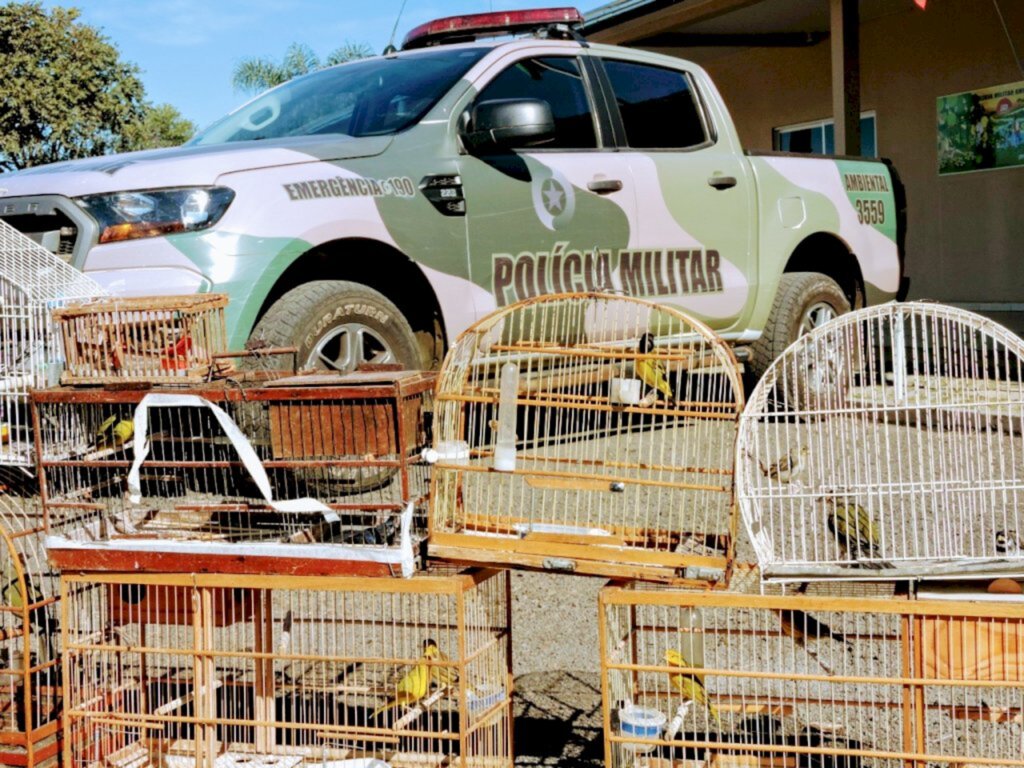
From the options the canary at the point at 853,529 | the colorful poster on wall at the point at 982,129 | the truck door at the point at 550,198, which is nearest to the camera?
the canary at the point at 853,529

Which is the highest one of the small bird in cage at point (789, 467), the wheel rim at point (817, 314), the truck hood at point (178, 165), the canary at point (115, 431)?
the truck hood at point (178, 165)

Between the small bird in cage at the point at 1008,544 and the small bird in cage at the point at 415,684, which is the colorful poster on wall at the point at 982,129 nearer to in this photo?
the small bird in cage at the point at 1008,544

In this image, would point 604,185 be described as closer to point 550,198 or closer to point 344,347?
point 550,198

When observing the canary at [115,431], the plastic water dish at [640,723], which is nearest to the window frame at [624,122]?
the canary at [115,431]

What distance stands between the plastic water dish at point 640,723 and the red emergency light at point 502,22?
180 inches

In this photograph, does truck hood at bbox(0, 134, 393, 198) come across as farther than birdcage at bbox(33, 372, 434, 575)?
Yes

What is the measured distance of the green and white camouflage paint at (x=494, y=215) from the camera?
4816mm

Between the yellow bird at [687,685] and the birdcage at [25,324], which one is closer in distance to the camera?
the yellow bird at [687,685]

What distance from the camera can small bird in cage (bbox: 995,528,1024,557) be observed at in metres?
3.12

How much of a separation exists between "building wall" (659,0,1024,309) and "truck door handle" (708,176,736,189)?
16.9 ft

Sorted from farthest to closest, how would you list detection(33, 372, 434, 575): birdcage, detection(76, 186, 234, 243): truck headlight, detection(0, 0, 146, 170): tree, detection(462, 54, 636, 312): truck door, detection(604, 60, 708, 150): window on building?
detection(0, 0, 146, 170): tree
detection(604, 60, 708, 150): window on building
detection(462, 54, 636, 312): truck door
detection(76, 186, 234, 243): truck headlight
detection(33, 372, 434, 575): birdcage

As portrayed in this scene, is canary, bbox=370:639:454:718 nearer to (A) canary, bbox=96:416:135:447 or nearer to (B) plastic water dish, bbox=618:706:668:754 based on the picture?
(B) plastic water dish, bbox=618:706:668:754

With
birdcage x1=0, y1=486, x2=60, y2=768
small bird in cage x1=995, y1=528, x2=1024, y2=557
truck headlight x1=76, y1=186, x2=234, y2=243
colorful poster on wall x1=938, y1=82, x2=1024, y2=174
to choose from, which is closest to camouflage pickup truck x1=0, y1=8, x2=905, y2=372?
truck headlight x1=76, y1=186, x2=234, y2=243

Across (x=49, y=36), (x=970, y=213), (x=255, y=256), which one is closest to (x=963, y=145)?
(x=970, y=213)
